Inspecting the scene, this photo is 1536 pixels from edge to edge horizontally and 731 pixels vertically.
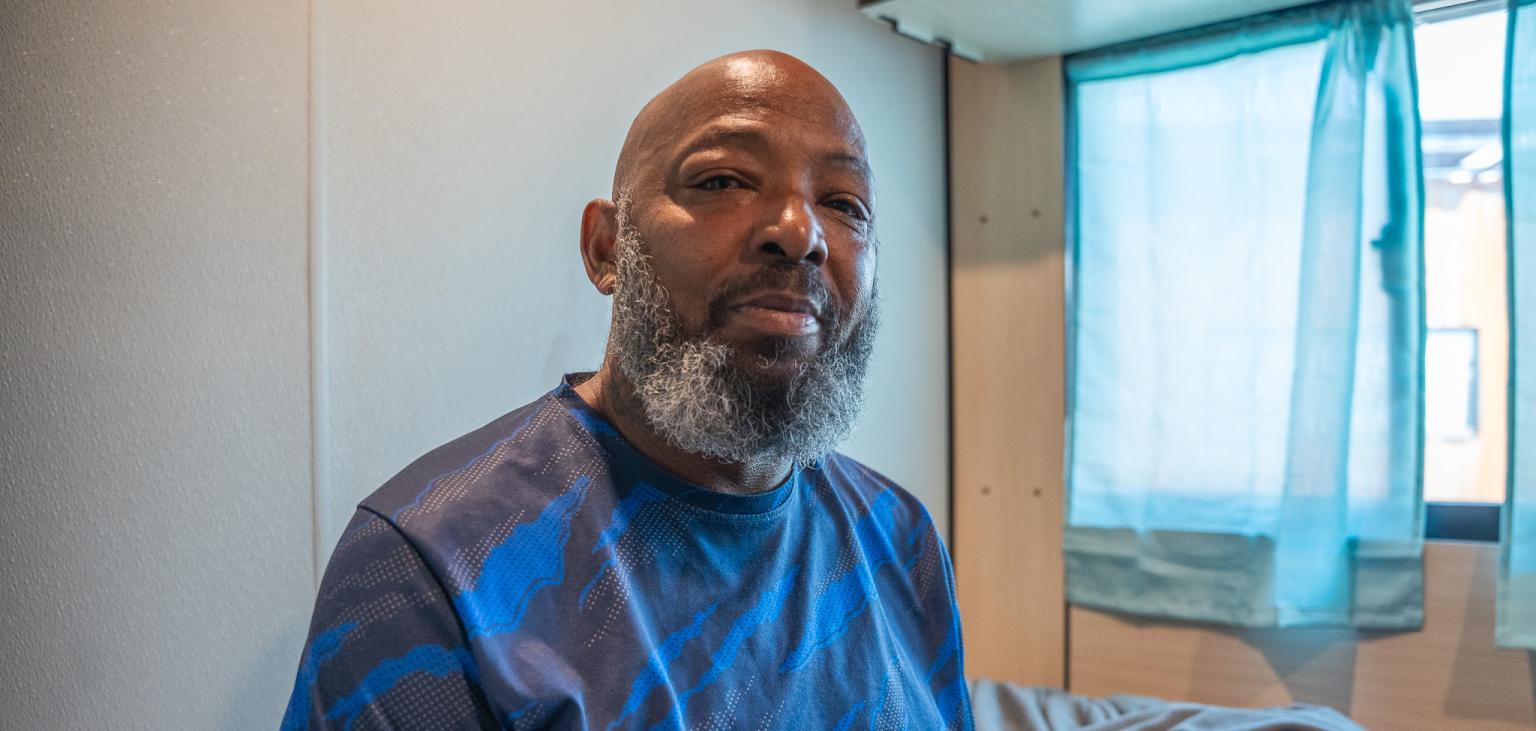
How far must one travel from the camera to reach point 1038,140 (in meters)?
2.19

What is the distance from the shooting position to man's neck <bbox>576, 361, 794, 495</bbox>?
94 cm

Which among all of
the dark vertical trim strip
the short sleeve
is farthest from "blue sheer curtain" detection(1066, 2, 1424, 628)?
the short sleeve

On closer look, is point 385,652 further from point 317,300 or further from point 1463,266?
point 1463,266

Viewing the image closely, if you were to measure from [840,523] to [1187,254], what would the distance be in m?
1.25

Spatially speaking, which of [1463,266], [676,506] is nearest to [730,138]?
[676,506]

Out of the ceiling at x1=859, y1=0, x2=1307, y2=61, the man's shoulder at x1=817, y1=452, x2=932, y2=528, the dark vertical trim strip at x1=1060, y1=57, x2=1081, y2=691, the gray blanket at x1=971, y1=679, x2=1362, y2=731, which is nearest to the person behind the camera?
the man's shoulder at x1=817, y1=452, x2=932, y2=528

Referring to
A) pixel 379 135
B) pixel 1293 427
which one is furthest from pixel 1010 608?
pixel 379 135

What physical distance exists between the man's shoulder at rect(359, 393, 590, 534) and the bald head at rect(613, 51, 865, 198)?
24 centimetres

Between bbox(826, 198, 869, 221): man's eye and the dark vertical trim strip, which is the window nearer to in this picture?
the dark vertical trim strip

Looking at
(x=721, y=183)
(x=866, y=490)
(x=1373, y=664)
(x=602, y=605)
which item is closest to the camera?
(x=602, y=605)

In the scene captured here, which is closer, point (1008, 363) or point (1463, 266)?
point (1463, 266)

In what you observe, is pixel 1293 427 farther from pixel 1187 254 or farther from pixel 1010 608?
pixel 1010 608

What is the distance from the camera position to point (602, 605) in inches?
32.0

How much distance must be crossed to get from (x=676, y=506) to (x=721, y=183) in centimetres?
29
